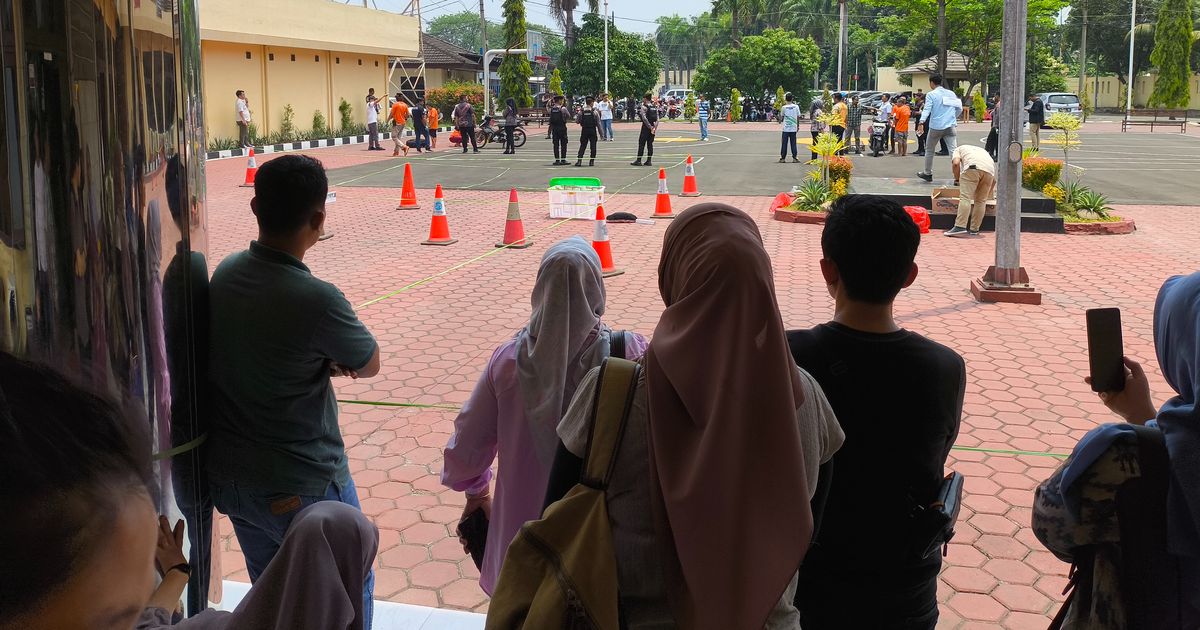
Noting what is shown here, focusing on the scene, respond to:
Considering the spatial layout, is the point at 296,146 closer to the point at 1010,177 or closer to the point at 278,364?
the point at 1010,177

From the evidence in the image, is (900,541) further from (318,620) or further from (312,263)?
(312,263)

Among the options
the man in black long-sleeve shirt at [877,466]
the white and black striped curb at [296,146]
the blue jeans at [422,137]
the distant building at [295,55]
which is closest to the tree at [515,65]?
the distant building at [295,55]

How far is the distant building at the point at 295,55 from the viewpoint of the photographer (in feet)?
82.8

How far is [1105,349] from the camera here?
210 centimetres

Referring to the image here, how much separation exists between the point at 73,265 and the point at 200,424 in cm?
57

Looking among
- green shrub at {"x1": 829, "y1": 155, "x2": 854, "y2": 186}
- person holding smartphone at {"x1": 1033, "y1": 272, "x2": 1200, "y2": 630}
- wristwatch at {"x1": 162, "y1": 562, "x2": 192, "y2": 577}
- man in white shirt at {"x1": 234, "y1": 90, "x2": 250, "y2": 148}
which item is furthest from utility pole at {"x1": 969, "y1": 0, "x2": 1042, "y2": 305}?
man in white shirt at {"x1": 234, "y1": 90, "x2": 250, "y2": 148}

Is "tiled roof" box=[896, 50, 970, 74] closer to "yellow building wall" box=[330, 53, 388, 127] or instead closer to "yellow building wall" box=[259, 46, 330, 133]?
"yellow building wall" box=[330, 53, 388, 127]

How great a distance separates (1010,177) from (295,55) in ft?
83.1

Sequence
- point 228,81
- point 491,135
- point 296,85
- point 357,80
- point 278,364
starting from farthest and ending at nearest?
point 357,80
point 296,85
point 491,135
point 228,81
point 278,364

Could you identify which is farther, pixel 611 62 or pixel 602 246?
pixel 611 62

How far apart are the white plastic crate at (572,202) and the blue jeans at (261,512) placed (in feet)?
37.1

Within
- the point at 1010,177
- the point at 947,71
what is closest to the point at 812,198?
the point at 1010,177

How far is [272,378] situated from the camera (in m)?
2.44

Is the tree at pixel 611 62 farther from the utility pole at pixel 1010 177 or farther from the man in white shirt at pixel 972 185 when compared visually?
the utility pole at pixel 1010 177
